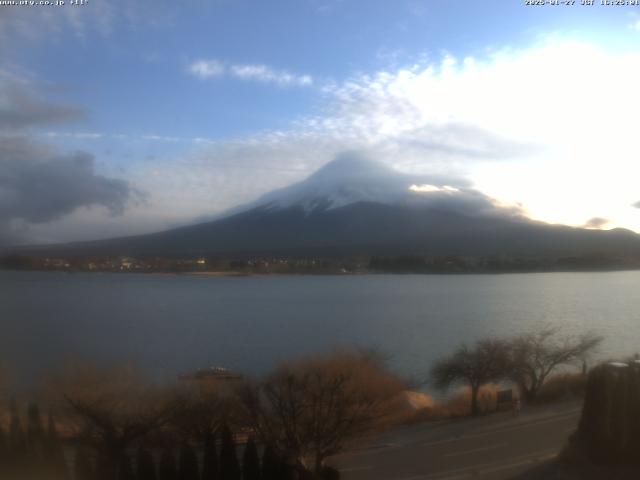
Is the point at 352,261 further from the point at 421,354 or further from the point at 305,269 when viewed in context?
the point at 421,354

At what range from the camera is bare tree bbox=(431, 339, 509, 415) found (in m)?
9.93

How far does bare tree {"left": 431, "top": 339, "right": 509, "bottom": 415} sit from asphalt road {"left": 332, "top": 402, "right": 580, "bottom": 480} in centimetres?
129

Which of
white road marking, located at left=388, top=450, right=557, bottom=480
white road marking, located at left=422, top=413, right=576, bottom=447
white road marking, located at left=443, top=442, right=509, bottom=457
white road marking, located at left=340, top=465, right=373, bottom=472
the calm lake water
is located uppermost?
the calm lake water

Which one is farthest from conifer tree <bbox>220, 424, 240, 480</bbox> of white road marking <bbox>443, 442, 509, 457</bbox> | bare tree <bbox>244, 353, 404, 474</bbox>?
white road marking <bbox>443, 442, 509, 457</bbox>

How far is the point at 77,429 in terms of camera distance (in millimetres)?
6223

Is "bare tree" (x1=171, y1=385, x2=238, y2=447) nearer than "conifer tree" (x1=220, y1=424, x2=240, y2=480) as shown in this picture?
No

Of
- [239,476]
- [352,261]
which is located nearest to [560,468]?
[239,476]

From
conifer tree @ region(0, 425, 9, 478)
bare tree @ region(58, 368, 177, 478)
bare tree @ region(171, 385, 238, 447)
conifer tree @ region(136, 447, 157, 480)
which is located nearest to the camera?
conifer tree @ region(0, 425, 9, 478)

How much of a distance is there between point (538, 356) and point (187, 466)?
753 centimetres

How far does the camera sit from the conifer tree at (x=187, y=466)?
188 inches

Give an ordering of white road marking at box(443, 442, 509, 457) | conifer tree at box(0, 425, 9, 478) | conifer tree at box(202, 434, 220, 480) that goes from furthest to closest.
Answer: white road marking at box(443, 442, 509, 457), conifer tree at box(202, 434, 220, 480), conifer tree at box(0, 425, 9, 478)

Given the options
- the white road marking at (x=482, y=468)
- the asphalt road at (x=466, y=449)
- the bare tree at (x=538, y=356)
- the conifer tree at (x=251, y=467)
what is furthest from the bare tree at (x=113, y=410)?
the bare tree at (x=538, y=356)

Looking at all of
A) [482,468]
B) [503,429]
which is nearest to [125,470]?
[482,468]

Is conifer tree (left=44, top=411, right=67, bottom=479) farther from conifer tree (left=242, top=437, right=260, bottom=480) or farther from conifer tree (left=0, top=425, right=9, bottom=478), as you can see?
conifer tree (left=242, top=437, right=260, bottom=480)
